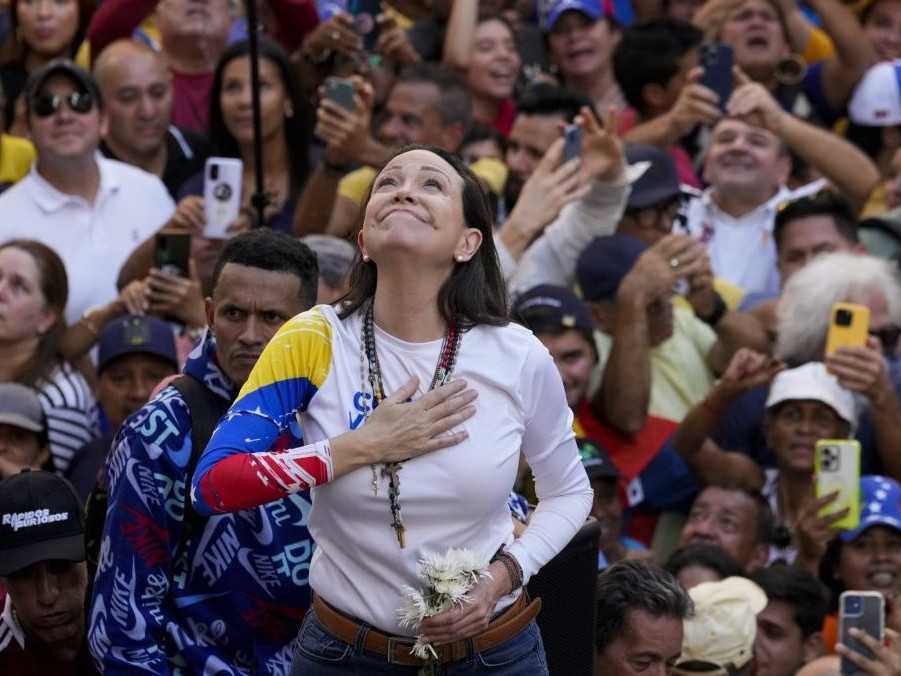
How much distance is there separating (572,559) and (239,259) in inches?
41.9

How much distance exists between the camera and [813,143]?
→ 28.0ft

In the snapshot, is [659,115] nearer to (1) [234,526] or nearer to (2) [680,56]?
(2) [680,56]

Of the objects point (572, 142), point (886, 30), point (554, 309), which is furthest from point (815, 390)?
point (886, 30)

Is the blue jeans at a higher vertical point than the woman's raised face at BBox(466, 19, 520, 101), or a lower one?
lower

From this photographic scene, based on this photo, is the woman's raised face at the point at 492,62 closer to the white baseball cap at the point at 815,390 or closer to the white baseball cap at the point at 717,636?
the white baseball cap at the point at 815,390

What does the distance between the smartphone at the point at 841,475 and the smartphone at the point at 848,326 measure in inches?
19.6

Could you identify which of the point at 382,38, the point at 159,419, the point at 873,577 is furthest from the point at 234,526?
the point at 382,38

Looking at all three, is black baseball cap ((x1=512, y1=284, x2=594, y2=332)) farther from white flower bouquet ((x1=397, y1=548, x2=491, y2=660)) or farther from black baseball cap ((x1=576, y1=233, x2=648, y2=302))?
white flower bouquet ((x1=397, y1=548, x2=491, y2=660))

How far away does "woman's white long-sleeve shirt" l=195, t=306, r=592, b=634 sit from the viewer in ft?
12.0

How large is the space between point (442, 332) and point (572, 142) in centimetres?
395

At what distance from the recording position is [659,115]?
9.46 m

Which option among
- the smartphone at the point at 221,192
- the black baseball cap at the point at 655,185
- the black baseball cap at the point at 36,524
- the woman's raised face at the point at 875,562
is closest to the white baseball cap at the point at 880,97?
the black baseball cap at the point at 655,185

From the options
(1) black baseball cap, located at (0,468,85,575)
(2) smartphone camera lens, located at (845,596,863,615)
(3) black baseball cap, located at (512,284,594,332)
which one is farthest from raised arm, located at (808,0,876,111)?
(1) black baseball cap, located at (0,468,85,575)

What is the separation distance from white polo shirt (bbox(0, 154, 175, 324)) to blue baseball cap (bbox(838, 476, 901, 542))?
3.08m
